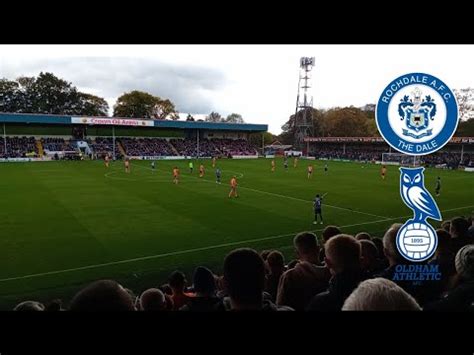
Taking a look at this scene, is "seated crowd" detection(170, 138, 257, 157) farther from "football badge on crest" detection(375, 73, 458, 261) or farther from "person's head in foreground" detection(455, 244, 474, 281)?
"person's head in foreground" detection(455, 244, 474, 281)

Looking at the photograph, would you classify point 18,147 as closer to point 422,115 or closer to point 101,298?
point 422,115

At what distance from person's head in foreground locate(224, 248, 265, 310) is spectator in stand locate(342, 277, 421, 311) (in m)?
0.78

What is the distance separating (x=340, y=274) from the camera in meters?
3.72

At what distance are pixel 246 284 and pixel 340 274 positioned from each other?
1097mm

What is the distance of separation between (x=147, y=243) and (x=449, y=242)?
8.95m

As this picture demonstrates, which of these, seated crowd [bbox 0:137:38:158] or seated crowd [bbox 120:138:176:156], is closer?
seated crowd [bbox 120:138:176:156]

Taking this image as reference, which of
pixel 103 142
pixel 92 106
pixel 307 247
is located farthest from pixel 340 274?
pixel 103 142

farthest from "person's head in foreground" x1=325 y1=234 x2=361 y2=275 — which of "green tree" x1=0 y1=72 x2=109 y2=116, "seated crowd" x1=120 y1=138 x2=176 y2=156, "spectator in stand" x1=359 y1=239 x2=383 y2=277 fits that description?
"seated crowd" x1=120 y1=138 x2=176 y2=156

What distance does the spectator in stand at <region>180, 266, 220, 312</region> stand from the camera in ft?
11.4

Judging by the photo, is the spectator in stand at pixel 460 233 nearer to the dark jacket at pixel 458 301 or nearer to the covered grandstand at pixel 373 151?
the dark jacket at pixel 458 301

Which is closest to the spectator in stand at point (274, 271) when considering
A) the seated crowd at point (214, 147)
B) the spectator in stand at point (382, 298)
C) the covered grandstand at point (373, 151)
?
the spectator in stand at point (382, 298)

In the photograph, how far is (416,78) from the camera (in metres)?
5.28

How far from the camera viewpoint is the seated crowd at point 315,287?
2.59 m
